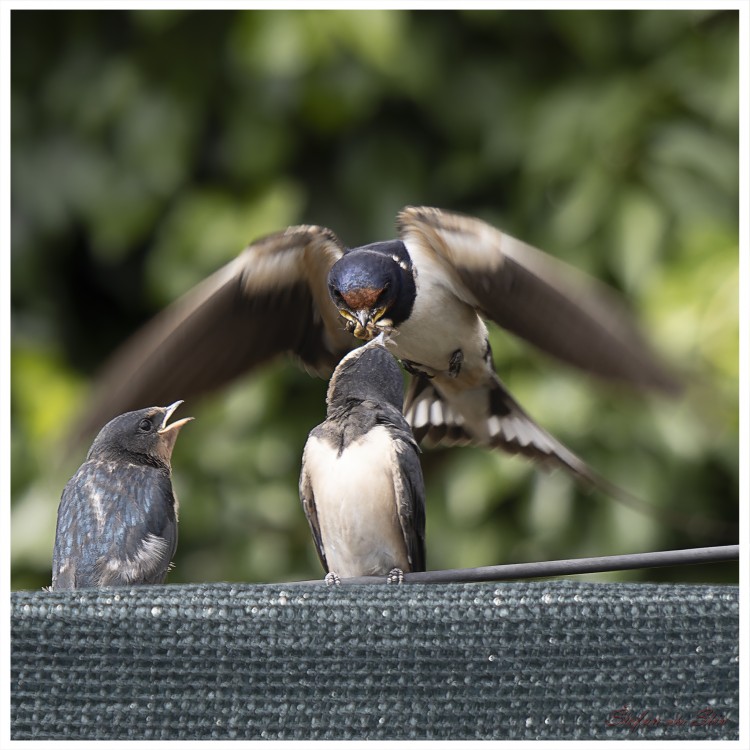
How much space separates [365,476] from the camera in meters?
1.16

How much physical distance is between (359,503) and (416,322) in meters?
0.28

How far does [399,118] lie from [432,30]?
0.21m

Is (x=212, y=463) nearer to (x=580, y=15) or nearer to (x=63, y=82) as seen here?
(x=63, y=82)

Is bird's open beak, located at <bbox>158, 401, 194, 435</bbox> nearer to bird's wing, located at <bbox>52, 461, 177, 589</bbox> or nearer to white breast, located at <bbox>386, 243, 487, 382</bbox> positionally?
bird's wing, located at <bbox>52, 461, 177, 589</bbox>

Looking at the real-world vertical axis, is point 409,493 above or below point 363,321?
below

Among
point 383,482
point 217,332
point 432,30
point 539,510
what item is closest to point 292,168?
point 432,30

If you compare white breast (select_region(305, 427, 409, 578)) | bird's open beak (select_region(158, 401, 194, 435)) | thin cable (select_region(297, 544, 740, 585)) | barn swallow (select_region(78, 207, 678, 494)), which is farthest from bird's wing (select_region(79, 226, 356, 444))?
thin cable (select_region(297, 544, 740, 585))

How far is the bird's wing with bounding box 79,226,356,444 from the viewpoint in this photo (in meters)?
1.29

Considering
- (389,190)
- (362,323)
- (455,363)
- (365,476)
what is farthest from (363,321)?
(389,190)

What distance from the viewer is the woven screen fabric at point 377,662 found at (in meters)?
0.95

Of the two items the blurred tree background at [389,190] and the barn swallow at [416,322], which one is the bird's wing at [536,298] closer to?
the barn swallow at [416,322]

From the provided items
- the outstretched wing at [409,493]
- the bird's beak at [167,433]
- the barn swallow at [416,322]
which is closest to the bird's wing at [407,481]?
the outstretched wing at [409,493]

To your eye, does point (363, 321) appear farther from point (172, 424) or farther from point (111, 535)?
point (111, 535)

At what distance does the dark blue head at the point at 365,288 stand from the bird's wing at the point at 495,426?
0.22 metres
